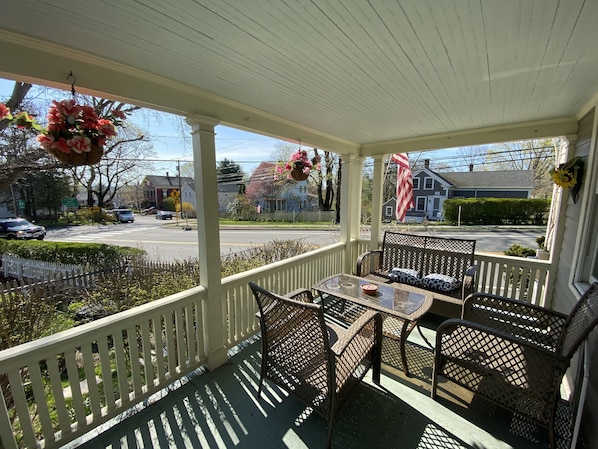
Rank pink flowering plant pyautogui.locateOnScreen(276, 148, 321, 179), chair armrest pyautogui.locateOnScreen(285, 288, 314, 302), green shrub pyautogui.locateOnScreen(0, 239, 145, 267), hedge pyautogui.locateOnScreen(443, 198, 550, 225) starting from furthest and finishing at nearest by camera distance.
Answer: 1. hedge pyautogui.locateOnScreen(443, 198, 550, 225)
2. green shrub pyautogui.locateOnScreen(0, 239, 145, 267)
3. pink flowering plant pyautogui.locateOnScreen(276, 148, 321, 179)
4. chair armrest pyautogui.locateOnScreen(285, 288, 314, 302)

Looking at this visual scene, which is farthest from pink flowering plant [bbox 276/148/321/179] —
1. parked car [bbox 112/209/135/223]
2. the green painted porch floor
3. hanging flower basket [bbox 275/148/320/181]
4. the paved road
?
parked car [bbox 112/209/135/223]

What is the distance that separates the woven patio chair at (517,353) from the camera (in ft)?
4.88

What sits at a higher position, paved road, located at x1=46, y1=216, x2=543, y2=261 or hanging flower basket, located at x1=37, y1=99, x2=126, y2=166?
hanging flower basket, located at x1=37, y1=99, x2=126, y2=166

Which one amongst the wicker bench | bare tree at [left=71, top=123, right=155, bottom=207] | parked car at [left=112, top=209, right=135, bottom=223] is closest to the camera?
the wicker bench

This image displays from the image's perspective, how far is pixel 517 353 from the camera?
1655mm

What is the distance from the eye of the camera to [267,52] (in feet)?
5.03

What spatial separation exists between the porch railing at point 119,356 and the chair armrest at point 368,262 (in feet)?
2.65

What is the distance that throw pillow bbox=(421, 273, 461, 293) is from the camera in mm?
3125

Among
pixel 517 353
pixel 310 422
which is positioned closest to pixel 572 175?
pixel 517 353

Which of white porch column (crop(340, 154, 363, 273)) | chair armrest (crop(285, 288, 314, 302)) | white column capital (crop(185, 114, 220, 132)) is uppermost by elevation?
white column capital (crop(185, 114, 220, 132))

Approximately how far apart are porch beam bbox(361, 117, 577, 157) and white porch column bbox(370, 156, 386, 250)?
0.20 meters

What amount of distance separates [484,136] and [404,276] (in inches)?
82.7

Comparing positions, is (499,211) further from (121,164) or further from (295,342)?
(121,164)

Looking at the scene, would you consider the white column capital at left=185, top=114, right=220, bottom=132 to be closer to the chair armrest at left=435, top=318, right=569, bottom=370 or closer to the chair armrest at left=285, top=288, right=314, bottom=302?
the chair armrest at left=285, top=288, right=314, bottom=302
